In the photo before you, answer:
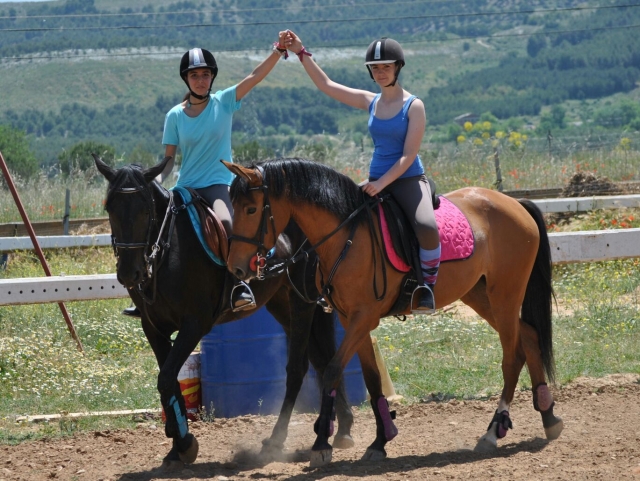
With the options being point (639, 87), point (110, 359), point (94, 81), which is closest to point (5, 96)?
point (94, 81)

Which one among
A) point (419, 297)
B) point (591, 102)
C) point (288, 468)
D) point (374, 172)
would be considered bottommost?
point (591, 102)

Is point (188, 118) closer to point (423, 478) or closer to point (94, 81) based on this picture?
point (423, 478)

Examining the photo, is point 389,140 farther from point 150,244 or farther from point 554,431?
point 554,431

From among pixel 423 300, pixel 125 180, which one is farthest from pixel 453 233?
pixel 125 180

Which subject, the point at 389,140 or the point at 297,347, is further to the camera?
the point at 297,347

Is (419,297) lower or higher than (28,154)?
higher

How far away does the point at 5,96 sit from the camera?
10881cm

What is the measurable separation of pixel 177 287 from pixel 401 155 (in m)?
1.84

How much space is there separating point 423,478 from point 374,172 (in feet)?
7.25

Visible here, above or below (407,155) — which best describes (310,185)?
below

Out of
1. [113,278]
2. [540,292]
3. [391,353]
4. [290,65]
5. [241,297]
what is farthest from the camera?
[290,65]

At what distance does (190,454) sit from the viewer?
22.1 feet

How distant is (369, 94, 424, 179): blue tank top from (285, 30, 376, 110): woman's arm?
0.13 m

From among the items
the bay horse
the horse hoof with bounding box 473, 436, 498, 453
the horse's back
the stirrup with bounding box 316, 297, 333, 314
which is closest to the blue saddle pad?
the bay horse
